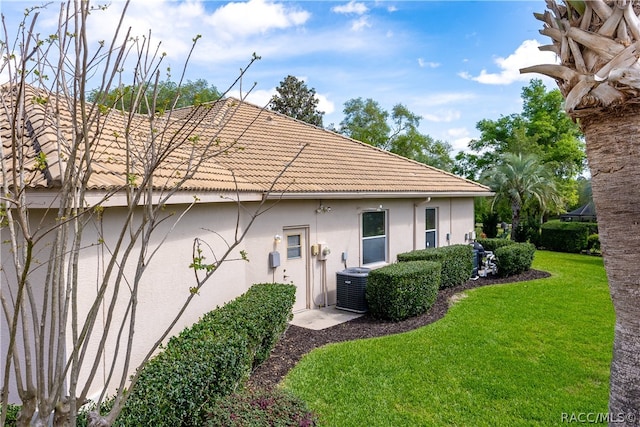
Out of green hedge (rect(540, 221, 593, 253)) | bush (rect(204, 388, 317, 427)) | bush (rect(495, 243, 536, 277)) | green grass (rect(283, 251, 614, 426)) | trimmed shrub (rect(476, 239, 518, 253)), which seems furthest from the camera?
green hedge (rect(540, 221, 593, 253))

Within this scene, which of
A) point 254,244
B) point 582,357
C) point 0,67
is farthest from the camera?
point 254,244

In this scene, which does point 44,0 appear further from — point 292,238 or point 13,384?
point 292,238

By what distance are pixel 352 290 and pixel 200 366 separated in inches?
262

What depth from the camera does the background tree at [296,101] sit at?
154ft

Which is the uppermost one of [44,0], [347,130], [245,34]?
[347,130]

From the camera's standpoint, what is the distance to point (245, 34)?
546cm

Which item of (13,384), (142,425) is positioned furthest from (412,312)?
(13,384)

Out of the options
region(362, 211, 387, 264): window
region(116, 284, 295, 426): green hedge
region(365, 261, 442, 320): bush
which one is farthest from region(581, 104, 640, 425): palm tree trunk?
region(362, 211, 387, 264): window

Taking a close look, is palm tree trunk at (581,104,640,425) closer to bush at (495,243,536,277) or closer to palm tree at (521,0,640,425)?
palm tree at (521,0,640,425)

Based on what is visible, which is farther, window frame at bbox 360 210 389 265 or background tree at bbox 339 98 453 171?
background tree at bbox 339 98 453 171

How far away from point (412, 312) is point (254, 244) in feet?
14.2

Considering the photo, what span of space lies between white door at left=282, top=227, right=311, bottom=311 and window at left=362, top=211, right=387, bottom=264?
2.53m

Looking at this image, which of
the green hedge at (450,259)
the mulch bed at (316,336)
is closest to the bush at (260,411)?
the mulch bed at (316,336)

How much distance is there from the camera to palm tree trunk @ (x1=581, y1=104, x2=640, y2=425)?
10.6 feet
